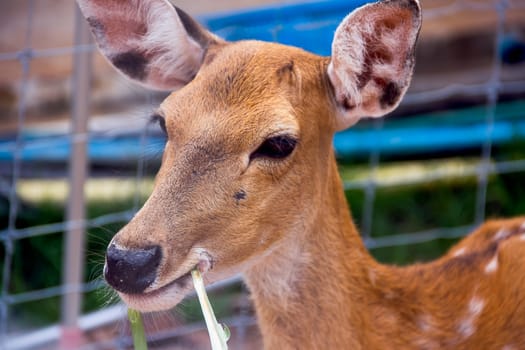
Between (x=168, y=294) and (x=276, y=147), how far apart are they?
0.44m

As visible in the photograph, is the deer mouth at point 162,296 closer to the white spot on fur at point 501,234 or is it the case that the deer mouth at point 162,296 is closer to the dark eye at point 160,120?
the dark eye at point 160,120

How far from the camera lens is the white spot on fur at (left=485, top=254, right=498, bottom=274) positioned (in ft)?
9.41

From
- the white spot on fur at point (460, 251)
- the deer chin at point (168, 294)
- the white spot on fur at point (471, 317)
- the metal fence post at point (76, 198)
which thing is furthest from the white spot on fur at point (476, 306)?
the metal fence post at point (76, 198)

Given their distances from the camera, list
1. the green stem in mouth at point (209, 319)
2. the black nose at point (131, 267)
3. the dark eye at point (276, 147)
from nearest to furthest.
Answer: the black nose at point (131, 267) < the green stem in mouth at point (209, 319) < the dark eye at point (276, 147)

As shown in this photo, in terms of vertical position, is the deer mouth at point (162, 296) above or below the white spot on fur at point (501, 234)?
below

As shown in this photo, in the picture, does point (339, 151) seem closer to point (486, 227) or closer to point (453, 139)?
point (453, 139)

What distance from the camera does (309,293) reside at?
8.61ft

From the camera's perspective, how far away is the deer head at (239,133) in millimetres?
2230

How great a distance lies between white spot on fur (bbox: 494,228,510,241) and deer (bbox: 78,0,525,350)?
A: 20 millimetres

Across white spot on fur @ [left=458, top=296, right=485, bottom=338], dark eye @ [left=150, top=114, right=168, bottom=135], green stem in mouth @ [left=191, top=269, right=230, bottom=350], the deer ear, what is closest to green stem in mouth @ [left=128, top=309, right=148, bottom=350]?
green stem in mouth @ [left=191, top=269, right=230, bottom=350]

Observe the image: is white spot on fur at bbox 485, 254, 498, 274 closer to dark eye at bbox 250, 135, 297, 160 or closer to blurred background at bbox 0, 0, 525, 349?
dark eye at bbox 250, 135, 297, 160

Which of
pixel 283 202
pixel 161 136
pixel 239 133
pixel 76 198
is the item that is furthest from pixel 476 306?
pixel 76 198

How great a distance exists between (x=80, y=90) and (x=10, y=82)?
170 cm

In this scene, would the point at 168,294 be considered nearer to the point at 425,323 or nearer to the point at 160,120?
the point at 160,120
